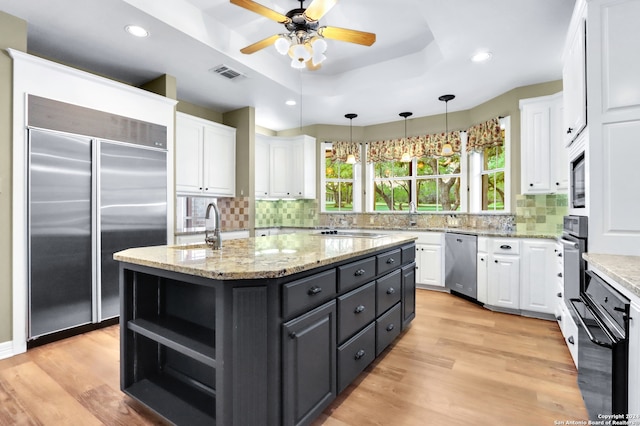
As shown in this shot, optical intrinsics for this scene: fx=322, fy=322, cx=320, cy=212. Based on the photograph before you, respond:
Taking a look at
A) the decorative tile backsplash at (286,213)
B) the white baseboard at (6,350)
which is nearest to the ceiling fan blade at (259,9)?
the white baseboard at (6,350)

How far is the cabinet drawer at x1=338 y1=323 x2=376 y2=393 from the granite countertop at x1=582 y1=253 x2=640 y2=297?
1323 mm

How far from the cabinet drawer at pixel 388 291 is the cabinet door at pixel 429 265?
1938 mm

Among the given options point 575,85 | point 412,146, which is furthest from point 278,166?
point 575,85

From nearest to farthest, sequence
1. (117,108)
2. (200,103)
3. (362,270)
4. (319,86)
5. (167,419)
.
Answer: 1. (167,419)
2. (362,270)
3. (117,108)
4. (319,86)
5. (200,103)

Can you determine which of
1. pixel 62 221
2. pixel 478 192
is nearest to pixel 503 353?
pixel 478 192

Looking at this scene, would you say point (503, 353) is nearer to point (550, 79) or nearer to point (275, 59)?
point (550, 79)

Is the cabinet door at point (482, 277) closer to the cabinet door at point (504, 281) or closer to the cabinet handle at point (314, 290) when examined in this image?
the cabinet door at point (504, 281)

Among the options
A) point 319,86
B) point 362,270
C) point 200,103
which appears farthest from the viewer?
point 200,103

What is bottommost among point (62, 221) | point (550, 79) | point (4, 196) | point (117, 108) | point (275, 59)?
point (62, 221)

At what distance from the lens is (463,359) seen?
2.46 meters

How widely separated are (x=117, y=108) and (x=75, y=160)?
0.67 meters

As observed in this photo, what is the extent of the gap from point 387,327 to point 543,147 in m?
2.79

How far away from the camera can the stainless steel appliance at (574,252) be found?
198cm

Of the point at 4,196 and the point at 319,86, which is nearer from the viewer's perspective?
the point at 4,196
